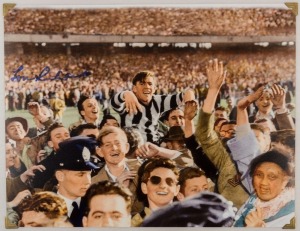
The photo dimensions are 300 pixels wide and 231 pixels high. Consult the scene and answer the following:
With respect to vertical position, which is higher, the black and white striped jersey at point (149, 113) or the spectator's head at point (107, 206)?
the black and white striped jersey at point (149, 113)

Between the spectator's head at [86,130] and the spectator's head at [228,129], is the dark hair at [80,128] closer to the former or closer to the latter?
the spectator's head at [86,130]

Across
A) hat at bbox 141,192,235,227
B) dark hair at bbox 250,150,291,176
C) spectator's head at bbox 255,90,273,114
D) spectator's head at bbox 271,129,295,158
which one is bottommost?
hat at bbox 141,192,235,227

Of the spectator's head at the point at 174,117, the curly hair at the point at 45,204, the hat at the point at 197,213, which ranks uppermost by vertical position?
the spectator's head at the point at 174,117

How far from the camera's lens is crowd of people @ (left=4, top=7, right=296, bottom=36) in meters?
2.41

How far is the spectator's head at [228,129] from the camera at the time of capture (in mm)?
2430

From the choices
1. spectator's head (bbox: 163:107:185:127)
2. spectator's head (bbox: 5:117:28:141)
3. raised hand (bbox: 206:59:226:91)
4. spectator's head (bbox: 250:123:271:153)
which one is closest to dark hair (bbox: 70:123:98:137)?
spectator's head (bbox: 5:117:28:141)

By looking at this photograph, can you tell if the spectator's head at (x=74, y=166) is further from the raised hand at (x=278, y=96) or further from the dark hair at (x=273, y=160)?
the raised hand at (x=278, y=96)

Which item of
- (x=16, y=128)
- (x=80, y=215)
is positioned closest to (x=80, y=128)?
(x=16, y=128)

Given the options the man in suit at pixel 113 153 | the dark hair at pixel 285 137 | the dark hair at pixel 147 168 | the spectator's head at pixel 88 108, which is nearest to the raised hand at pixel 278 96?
the dark hair at pixel 285 137

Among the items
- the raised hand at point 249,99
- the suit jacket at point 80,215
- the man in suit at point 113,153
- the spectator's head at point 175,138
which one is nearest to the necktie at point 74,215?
the suit jacket at point 80,215

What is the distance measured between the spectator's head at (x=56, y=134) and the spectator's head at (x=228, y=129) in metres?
0.67

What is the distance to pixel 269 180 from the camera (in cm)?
244

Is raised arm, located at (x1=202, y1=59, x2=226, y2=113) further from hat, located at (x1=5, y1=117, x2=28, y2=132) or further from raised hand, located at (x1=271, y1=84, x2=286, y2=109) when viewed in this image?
hat, located at (x1=5, y1=117, x2=28, y2=132)
